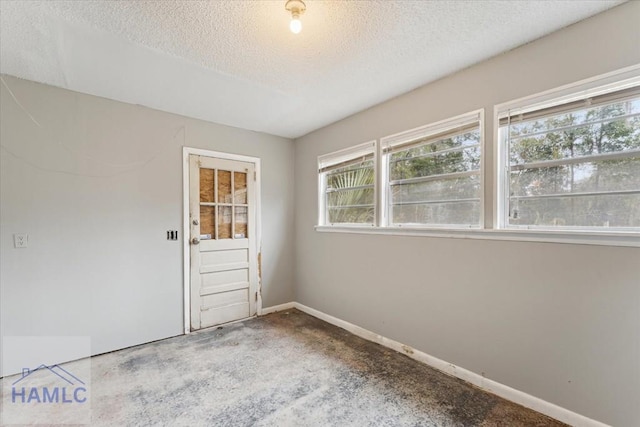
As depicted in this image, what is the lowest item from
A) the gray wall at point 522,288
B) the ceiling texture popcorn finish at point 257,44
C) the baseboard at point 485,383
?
the baseboard at point 485,383

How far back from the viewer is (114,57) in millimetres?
2047

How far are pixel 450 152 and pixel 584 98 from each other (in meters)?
0.86

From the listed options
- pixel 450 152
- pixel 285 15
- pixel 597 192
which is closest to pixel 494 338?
pixel 597 192

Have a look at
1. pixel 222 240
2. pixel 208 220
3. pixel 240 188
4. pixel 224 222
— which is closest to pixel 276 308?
pixel 222 240

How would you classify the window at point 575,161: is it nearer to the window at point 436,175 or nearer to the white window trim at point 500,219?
the white window trim at point 500,219

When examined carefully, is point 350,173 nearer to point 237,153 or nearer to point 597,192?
point 237,153

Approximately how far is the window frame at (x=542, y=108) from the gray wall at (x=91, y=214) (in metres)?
2.96

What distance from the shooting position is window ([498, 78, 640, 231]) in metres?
1.60

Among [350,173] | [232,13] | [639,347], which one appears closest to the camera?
[639,347]

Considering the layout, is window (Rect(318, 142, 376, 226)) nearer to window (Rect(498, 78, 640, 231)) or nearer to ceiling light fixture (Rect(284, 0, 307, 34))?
window (Rect(498, 78, 640, 231))

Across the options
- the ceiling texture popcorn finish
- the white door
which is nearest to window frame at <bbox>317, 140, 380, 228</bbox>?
the ceiling texture popcorn finish

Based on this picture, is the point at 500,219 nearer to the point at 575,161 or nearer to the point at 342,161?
the point at 575,161

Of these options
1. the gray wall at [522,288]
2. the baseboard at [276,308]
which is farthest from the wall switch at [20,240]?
the gray wall at [522,288]

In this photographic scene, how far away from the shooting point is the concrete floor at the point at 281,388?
179 centimetres
